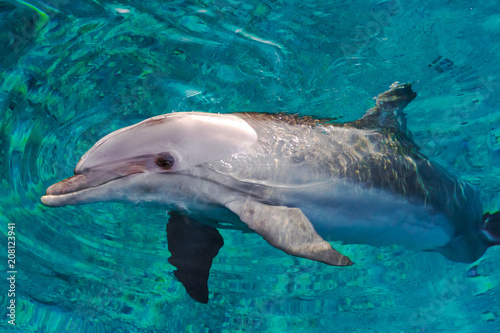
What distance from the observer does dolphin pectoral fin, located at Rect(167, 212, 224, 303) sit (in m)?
4.43

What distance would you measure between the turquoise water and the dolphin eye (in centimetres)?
248

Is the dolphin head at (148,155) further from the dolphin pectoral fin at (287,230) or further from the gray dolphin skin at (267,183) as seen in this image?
the dolphin pectoral fin at (287,230)

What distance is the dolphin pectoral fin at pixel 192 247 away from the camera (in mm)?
4426

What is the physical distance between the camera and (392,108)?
19.1 ft

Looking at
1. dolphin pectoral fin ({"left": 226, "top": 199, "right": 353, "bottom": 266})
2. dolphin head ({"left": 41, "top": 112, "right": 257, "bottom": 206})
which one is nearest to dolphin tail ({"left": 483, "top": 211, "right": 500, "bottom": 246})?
dolphin pectoral fin ({"left": 226, "top": 199, "right": 353, "bottom": 266})

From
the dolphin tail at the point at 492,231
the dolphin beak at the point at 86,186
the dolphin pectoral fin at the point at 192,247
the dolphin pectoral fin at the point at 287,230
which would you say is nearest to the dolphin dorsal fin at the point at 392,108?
the dolphin tail at the point at 492,231

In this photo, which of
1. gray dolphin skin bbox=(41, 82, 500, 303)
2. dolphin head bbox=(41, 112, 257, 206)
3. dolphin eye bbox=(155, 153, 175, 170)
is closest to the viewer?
dolphin head bbox=(41, 112, 257, 206)

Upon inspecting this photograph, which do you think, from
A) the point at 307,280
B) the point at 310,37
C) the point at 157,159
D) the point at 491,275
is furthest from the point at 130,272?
the point at 491,275

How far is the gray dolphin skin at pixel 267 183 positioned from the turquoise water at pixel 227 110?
1.40 m

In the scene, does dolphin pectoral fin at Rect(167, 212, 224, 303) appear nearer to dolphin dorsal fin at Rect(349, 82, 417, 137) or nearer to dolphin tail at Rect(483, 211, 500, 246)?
dolphin dorsal fin at Rect(349, 82, 417, 137)

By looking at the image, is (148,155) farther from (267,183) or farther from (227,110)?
(227,110)

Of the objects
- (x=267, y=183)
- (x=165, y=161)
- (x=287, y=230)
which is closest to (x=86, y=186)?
(x=165, y=161)

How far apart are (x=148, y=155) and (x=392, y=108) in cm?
400

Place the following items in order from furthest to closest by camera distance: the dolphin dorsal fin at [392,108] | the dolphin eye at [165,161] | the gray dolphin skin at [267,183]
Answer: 1. the dolphin dorsal fin at [392,108]
2. the dolphin eye at [165,161]
3. the gray dolphin skin at [267,183]
